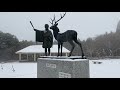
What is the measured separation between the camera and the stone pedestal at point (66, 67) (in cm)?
706

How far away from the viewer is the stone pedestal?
278 inches

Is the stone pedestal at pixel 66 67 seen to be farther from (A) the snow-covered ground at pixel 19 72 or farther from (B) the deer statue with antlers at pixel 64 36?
(A) the snow-covered ground at pixel 19 72

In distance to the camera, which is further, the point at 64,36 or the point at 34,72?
the point at 34,72

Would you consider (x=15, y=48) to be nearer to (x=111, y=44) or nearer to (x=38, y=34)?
(x=111, y=44)

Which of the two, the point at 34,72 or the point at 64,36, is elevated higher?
the point at 64,36

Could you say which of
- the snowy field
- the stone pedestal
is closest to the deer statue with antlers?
the stone pedestal

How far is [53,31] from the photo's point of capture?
28.9 feet

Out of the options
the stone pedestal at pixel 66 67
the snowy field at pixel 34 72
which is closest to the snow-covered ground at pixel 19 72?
the snowy field at pixel 34 72

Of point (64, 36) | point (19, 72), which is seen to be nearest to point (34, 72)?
point (19, 72)

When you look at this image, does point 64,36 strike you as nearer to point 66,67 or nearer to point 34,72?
point 66,67

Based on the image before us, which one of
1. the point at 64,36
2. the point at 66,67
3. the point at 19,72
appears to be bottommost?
the point at 19,72

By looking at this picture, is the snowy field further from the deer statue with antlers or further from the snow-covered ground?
the deer statue with antlers

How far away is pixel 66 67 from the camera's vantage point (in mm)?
7281

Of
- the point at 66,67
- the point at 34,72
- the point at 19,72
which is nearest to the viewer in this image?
the point at 66,67
